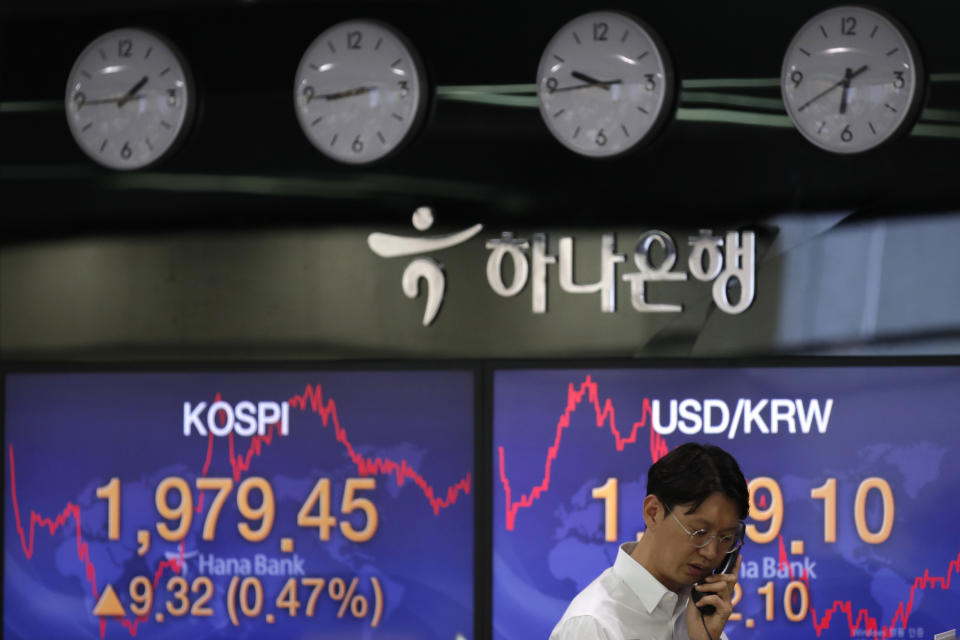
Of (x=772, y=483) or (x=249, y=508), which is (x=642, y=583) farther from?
(x=249, y=508)

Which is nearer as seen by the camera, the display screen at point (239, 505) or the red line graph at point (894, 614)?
the red line graph at point (894, 614)

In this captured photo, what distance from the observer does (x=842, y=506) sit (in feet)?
13.1

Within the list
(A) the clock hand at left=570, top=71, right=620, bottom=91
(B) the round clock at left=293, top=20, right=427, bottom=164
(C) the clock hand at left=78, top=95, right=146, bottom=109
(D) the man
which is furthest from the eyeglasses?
(C) the clock hand at left=78, top=95, right=146, bottom=109

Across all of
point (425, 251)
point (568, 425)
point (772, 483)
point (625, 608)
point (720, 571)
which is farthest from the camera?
point (425, 251)

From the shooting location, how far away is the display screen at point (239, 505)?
4.25 m

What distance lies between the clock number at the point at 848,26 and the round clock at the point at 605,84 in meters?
0.52

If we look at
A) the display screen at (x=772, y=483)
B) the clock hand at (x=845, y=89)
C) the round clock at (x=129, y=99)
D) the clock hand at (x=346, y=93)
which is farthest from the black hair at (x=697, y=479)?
the round clock at (x=129, y=99)

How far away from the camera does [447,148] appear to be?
4.32 m

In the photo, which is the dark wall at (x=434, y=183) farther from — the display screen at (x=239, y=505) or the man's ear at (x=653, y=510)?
the man's ear at (x=653, y=510)

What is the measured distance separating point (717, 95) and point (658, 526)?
5.63 feet

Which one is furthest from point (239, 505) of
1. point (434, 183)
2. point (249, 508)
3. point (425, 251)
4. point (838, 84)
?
point (838, 84)

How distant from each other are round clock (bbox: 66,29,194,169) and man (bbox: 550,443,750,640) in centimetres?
227

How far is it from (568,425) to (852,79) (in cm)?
133

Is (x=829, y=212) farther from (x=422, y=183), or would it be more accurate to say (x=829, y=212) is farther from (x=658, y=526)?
(x=658, y=526)
